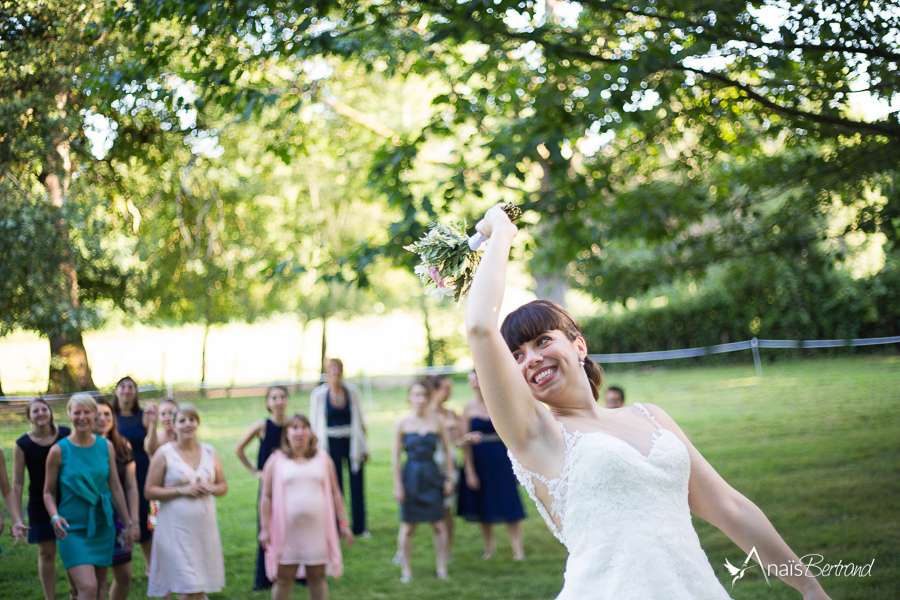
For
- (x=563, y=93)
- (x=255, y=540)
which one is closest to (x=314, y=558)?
(x=255, y=540)

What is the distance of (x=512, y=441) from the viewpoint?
1.85 metres

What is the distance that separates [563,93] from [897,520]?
4936 millimetres

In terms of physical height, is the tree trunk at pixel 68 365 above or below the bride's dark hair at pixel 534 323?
below

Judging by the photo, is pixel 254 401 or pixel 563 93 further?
pixel 254 401

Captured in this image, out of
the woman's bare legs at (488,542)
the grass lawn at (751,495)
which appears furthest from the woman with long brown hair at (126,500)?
the woman's bare legs at (488,542)

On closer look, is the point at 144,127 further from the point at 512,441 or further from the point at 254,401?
the point at 254,401

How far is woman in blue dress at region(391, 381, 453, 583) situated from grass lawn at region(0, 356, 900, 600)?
0.29 m

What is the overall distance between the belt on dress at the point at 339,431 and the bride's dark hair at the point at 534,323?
606 centimetres

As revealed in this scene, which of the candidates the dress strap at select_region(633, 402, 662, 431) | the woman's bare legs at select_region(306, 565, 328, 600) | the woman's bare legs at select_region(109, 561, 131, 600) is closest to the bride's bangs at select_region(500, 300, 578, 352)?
the dress strap at select_region(633, 402, 662, 431)

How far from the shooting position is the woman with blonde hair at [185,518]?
4715 millimetres

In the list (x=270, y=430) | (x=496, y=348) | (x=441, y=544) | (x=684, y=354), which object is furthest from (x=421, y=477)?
(x=684, y=354)

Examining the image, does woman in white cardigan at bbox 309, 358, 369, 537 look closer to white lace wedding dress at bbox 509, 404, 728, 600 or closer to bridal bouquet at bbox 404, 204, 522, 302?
bridal bouquet at bbox 404, 204, 522, 302

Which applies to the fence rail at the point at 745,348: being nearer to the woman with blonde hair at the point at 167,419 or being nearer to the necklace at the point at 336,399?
the necklace at the point at 336,399

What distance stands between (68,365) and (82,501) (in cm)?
105
